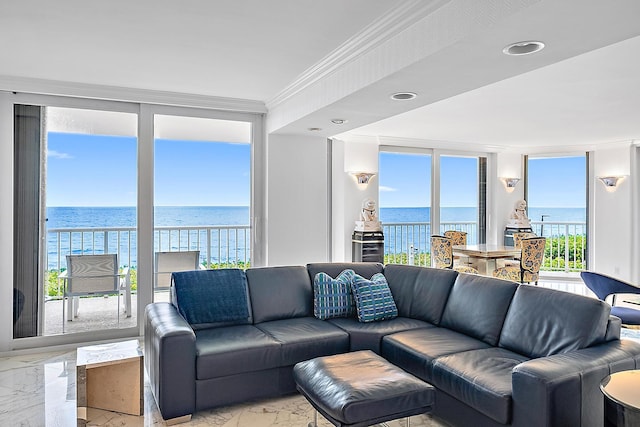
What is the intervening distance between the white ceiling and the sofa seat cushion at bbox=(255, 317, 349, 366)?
1.77 metres

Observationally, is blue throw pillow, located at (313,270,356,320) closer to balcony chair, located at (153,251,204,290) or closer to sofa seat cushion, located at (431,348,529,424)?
sofa seat cushion, located at (431,348,529,424)

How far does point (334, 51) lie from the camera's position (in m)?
3.20

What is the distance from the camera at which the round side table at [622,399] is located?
167 centimetres

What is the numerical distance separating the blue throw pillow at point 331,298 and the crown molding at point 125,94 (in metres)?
2.13

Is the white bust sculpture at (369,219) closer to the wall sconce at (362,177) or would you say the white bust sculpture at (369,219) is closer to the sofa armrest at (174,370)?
the wall sconce at (362,177)

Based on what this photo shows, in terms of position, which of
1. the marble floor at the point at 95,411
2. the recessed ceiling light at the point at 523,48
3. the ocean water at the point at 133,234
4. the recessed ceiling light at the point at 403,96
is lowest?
the marble floor at the point at 95,411

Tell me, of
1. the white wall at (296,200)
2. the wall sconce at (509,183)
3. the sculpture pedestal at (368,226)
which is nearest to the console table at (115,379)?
the white wall at (296,200)

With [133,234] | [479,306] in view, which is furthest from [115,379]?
[479,306]

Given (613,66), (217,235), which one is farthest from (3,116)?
(613,66)

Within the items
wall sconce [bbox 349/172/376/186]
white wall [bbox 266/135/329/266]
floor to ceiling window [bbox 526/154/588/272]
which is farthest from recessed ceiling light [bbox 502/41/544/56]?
floor to ceiling window [bbox 526/154/588/272]

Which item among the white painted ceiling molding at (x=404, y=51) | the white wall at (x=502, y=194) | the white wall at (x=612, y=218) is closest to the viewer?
the white painted ceiling molding at (x=404, y=51)

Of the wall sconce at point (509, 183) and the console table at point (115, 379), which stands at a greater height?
the wall sconce at point (509, 183)

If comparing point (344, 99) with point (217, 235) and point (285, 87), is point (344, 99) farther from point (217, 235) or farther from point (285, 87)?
Result: point (217, 235)

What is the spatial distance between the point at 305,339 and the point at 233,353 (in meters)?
0.52
